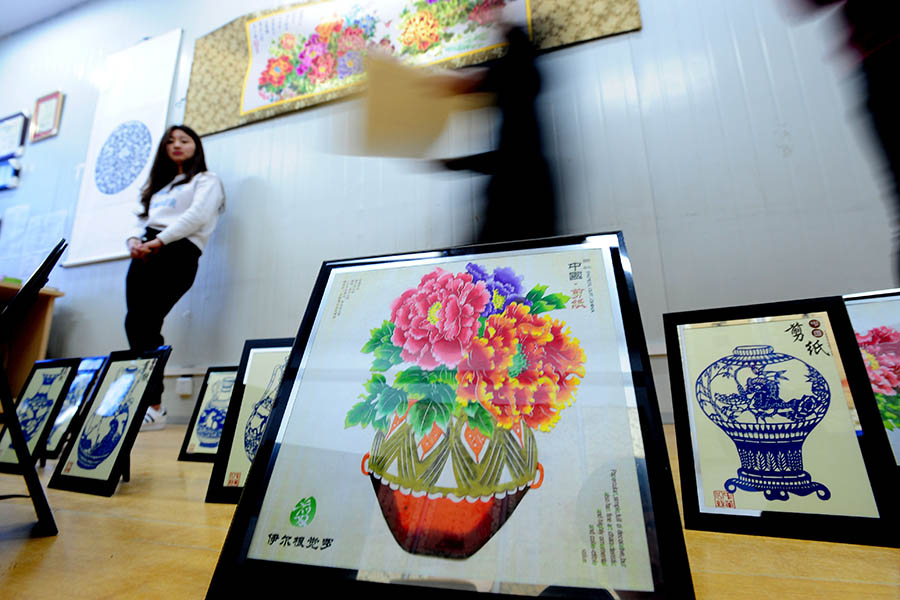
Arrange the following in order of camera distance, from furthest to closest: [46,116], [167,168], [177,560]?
[46,116]
[167,168]
[177,560]

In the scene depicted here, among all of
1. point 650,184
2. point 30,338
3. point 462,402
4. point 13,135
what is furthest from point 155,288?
point 13,135

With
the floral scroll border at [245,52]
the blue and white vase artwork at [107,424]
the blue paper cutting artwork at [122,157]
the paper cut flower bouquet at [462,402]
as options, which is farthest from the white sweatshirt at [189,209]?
the paper cut flower bouquet at [462,402]

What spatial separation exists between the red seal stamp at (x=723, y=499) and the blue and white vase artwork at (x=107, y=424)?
3.47ft

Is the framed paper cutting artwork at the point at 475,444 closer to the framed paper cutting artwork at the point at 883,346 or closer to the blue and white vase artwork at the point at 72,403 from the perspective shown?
the framed paper cutting artwork at the point at 883,346

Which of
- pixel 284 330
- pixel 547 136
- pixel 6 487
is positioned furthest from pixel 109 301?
pixel 547 136

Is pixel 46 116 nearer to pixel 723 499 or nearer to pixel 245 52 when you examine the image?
pixel 245 52

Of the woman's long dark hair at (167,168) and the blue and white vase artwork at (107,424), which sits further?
the woman's long dark hair at (167,168)

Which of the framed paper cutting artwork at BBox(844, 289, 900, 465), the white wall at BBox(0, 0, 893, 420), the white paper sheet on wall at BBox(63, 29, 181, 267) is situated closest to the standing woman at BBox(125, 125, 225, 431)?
the white wall at BBox(0, 0, 893, 420)

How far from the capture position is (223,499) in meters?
0.76

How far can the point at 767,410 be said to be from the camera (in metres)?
0.56

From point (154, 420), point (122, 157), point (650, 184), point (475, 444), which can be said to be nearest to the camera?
point (475, 444)

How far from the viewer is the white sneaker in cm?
187

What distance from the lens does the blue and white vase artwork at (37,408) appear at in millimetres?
982

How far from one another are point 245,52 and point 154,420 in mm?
2120
